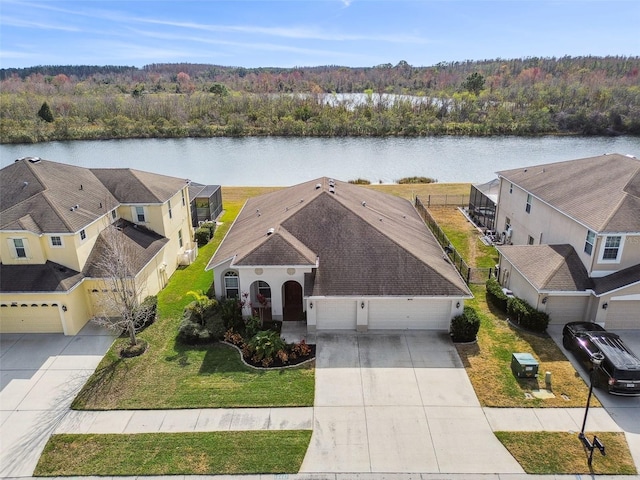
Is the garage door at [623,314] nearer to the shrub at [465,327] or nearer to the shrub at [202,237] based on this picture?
the shrub at [465,327]

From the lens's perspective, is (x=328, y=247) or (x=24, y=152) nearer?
(x=328, y=247)

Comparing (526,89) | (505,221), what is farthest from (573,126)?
(505,221)

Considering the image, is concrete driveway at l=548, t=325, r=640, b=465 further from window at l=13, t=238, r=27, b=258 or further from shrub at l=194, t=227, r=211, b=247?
window at l=13, t=238, r=27, b=258

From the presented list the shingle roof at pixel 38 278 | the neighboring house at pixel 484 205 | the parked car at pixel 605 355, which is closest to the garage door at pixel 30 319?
the shingle roof at pixel 38 278

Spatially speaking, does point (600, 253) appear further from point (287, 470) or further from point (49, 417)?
point (49, 417)

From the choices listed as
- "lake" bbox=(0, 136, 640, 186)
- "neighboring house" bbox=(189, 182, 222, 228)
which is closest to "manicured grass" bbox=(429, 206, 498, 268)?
"lake" bbox=(0, 136, 640, 186)

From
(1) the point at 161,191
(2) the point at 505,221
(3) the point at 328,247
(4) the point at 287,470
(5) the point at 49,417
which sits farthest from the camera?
(2) the point at 505,221

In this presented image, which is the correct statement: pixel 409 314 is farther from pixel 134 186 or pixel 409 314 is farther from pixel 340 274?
pixel 134 186
